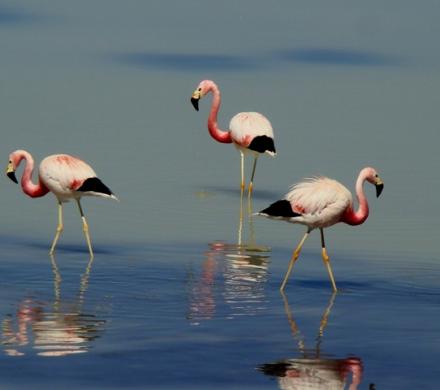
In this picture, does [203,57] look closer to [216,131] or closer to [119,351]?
[216,131]

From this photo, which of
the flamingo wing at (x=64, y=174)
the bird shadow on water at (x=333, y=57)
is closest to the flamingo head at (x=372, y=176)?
the flamingo wing at (x=64, y=174)

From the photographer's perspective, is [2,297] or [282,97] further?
[282,97]

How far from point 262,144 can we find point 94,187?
3866 mm

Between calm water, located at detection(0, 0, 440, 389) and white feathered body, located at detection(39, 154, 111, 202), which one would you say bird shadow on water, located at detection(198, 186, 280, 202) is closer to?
calm water, located at detection(0, 0, 440, 389)

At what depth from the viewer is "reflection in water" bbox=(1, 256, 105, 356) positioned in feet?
32.7

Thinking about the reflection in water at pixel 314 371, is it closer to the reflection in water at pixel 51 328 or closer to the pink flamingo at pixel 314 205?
the reflection in water at pixel 51 328

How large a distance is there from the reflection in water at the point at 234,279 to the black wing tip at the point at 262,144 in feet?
8.57

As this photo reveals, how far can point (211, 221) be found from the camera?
15383mm

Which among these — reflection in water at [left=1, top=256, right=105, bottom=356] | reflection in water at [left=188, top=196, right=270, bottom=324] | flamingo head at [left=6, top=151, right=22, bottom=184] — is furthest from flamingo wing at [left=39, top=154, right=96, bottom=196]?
reflection in water at [left=1, top=256, right=105, bottom=356]

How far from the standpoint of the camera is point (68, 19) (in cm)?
3142

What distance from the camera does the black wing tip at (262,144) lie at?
57.5 ft

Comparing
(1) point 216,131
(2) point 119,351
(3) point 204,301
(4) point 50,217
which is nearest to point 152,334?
(2) point 119,351

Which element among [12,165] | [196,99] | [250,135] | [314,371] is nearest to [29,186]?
[12,165]

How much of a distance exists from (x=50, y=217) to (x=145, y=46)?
12611 mm
